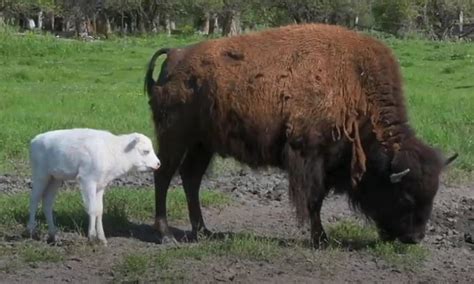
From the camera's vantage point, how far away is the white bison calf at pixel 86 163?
8203 mm

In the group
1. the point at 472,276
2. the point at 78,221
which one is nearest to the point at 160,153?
the point at 78,221

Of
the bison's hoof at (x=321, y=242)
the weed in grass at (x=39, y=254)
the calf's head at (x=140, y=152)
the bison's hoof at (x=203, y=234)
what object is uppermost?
the calf's head at (x=140, y=152)

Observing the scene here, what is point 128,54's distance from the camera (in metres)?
29.8

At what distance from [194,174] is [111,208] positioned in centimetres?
92

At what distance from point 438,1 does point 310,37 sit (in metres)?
56.7

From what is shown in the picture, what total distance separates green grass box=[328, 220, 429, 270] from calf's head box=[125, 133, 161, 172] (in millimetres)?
1850

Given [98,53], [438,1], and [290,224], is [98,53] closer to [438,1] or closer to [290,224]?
[290,224]

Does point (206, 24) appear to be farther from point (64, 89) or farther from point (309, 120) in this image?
point (309, 120)

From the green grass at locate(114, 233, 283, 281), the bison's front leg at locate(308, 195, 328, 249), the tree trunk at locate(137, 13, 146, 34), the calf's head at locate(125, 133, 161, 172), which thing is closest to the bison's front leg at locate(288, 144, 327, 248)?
the bison's front leg at locate(308, 195, 328, 249)

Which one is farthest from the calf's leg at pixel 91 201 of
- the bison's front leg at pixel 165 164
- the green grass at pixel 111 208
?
the bison's front leg at pixel 165 164

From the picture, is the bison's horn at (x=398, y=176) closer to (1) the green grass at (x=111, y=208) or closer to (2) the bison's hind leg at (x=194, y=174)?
(2) the bison's hind leg at (x=194, y=174)

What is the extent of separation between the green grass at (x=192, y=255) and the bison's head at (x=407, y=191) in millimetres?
1195

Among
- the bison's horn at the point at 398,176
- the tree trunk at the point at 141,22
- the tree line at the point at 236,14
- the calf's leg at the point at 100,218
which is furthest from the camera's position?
the tree trunk at the point at 141,22

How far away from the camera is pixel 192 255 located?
7934 millimetres
